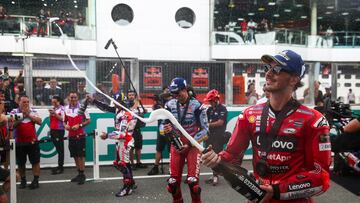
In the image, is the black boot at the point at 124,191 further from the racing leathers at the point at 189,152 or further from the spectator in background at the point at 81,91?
the spectator in background at the point at 81,91

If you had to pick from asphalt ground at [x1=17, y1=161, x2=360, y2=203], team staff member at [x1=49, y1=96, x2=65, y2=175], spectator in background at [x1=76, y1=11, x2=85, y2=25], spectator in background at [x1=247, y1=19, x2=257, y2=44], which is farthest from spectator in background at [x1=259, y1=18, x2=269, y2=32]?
team staff member at [x1=49, y1=96, x2=65, y2=175]

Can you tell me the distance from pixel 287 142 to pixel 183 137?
3271mm

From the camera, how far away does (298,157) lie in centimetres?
240

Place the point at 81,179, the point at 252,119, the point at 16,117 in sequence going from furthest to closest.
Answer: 1. the point at 81,179
2. the point at 16,117
3. the point at 252,119

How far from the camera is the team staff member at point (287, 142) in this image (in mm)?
2312

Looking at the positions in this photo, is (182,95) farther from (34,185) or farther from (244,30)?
(244,30)

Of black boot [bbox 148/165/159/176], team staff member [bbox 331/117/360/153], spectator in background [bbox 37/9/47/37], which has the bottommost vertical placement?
black boot [bbox 148/165/159/176]

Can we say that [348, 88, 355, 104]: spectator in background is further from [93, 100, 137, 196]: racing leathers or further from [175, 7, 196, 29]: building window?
[175, 7, 196, 29]: building window

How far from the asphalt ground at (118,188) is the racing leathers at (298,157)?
3947mm

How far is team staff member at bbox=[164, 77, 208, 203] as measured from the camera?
5320 millimetres

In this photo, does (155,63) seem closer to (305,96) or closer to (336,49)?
(305,96)

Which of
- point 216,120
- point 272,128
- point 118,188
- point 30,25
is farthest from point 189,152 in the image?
point 30,25

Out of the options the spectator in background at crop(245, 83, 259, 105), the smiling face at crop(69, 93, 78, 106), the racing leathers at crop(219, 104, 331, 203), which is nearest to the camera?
the racing leathers at crop(219, 104, 331, 203)

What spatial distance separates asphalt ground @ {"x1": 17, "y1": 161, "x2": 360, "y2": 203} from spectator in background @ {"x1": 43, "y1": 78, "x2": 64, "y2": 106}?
1.80m
